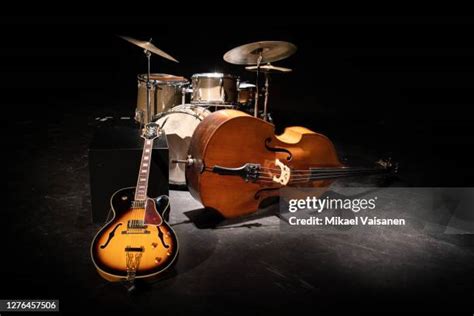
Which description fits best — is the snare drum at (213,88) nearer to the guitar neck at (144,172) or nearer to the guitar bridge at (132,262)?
the guitar neck at (144,172)

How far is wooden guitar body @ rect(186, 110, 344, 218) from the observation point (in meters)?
2.28

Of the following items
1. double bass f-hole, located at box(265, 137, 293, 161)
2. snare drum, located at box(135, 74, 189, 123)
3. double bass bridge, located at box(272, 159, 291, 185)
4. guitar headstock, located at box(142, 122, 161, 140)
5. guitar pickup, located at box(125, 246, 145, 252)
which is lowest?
guitar pickup, located at box(125, 246, 145, 252)

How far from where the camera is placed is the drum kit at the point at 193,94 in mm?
2914

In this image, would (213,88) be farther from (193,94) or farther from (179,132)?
(179,132)

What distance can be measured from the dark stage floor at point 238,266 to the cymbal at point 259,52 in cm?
114

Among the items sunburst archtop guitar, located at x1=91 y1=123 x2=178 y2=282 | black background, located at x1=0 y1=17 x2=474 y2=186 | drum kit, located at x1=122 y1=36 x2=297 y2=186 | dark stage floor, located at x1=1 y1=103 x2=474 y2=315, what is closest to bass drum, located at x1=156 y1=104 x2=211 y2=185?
drum kit, located at x1=122 y1=36 x2=297 y2=186

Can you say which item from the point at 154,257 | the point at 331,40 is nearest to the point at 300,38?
the point at 331,40

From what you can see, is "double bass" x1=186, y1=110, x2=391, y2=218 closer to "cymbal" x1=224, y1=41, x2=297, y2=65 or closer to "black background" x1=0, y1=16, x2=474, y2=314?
"cymbal" x1=224, y1=41, x2=297, y2=65

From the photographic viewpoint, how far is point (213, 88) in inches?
136

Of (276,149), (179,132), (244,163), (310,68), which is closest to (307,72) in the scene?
(310,68)

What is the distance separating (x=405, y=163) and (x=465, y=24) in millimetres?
2688

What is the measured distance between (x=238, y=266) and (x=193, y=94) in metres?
1.95

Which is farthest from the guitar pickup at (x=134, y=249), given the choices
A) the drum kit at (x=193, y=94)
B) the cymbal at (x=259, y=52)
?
the cymbal at (x=259, y=52)

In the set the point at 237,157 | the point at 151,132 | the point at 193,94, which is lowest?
the point at 237,157
